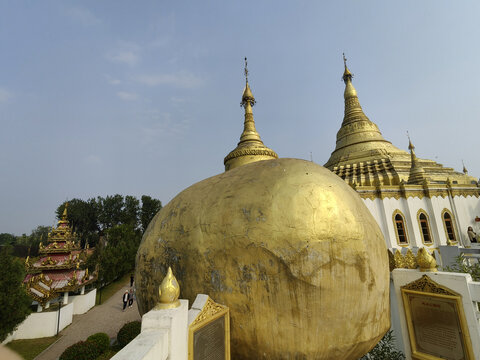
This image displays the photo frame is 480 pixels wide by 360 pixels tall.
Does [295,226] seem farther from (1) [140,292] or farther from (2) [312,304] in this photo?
(1) [140,292]

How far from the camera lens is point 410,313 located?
4738mm

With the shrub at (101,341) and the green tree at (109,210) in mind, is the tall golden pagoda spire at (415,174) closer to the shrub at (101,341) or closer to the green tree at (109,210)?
the shrub at (101,341)

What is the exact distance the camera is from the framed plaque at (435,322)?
4238 millimetres

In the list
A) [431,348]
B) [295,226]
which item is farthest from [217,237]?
[431,348]

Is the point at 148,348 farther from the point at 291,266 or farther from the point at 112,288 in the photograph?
the point at 112,288

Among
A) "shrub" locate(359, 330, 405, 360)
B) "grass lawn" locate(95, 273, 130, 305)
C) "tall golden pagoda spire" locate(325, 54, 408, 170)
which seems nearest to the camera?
"shrub" locate(359, 330, 405, 360)

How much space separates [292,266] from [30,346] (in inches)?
521

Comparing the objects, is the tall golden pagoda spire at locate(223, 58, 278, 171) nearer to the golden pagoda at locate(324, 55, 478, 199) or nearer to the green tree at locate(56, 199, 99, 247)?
the golden pagoda at locate(324, 55, 478, 199)

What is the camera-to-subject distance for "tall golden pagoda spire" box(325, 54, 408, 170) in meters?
23.9

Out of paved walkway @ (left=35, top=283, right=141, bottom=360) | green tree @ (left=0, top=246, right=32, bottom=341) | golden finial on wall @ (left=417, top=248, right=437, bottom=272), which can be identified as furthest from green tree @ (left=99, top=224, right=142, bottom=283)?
golden finial on wall @ (left=417, top=248, right=437, bottom=272)

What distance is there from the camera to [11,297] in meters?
8.88

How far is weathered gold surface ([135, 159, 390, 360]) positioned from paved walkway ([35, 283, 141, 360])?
1003 cm

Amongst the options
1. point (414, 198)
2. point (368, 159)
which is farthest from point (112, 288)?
point (414, 198)

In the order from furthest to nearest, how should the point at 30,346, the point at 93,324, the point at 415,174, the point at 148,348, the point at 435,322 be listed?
the point at 415,174 < the point at 93,324 < the point at 30,346 < the point at 435,322 < the point at 148,348
